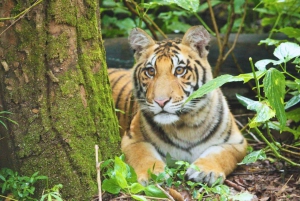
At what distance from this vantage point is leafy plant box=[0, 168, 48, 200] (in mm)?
2738

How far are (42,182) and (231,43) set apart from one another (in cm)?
318

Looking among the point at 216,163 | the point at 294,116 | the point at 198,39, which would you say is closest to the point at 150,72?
the point at 198,39

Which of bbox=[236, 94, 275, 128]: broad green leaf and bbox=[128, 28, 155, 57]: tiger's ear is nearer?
bbox=[236, 94, 275, 128]: broad green leaf

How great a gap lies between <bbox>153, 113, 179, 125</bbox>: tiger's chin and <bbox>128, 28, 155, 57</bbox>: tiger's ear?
628 millimetres

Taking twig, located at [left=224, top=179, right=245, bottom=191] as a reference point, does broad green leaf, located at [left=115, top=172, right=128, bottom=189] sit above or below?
above

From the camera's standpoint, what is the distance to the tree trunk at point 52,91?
275cm

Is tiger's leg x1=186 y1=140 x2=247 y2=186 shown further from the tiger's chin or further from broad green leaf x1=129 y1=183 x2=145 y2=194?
broad green leaf x1=129 y1=183 x2=145 y2=194

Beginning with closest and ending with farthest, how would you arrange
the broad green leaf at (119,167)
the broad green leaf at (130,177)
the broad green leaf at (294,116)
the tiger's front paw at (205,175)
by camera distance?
1. the broad green leaf at (119,167)
2. the broad green leaf at (130,177)
3. the tiger's front paw at (205,175)
4. the broad green leaf at (294,116)

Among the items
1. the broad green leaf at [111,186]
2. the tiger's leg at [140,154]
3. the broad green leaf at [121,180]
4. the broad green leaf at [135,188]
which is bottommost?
the tiger's leg at [140,154]

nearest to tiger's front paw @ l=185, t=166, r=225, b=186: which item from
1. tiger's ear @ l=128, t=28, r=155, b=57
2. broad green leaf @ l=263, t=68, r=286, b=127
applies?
broad green leaf @ l=263, t=68, r=286, b=127

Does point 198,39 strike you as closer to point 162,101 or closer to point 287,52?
point 162,101

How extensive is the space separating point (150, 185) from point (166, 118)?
0.82 m

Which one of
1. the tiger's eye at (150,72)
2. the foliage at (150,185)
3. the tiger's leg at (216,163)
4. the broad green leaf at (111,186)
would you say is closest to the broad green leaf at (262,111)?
the foliage at (150,185)

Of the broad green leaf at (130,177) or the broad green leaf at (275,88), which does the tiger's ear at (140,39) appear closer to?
the broad green leaf at (130,177)
